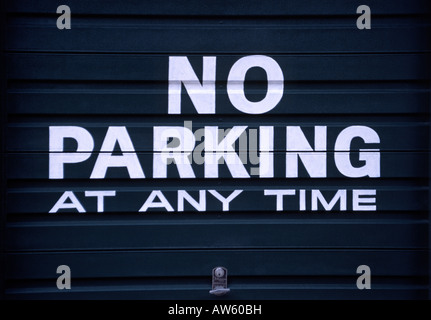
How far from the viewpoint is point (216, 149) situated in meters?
3.16

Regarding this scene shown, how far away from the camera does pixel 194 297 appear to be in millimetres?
3186

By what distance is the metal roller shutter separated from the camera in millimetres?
3123

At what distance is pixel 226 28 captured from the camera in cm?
316

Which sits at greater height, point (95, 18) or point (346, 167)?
point (95, 18)

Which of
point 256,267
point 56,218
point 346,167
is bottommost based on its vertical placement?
point 256,267

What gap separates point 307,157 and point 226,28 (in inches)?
33.6

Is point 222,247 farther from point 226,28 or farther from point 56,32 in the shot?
point 56,32

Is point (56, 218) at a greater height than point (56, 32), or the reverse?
point (56, 32)

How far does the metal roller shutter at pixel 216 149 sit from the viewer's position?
10.2 feet
